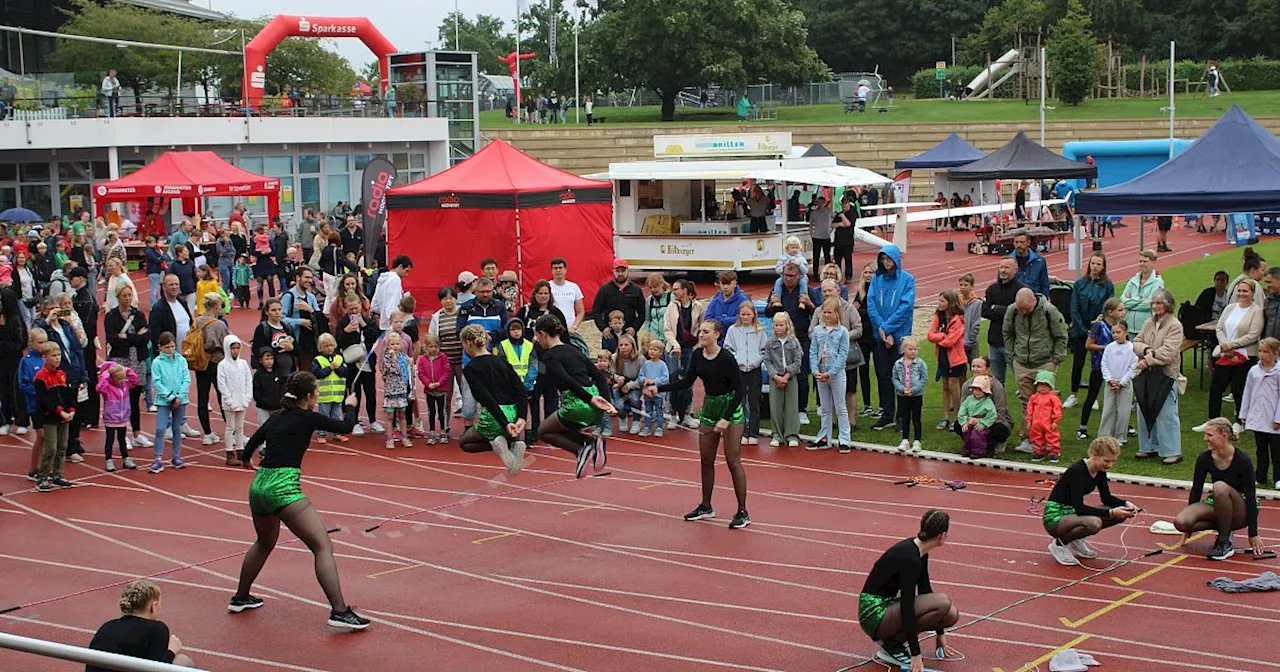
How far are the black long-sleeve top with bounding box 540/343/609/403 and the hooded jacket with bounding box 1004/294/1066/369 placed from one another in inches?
206

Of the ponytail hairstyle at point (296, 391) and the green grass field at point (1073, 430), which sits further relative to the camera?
the green grass field at point (1073, 430)

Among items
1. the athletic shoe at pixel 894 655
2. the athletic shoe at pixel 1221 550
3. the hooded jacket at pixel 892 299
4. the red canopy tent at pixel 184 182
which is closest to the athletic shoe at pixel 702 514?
the athletic shoe at pixel 894 655

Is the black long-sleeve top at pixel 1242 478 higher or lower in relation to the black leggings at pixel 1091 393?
lower

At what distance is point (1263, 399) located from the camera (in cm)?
1253

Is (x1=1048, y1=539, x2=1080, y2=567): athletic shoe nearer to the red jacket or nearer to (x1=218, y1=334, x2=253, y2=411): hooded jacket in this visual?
the red jacket

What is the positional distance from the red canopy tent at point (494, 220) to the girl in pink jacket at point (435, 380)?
851 centimetres

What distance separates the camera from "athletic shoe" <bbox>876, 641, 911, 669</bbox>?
8.59m

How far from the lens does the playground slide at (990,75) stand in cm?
6781

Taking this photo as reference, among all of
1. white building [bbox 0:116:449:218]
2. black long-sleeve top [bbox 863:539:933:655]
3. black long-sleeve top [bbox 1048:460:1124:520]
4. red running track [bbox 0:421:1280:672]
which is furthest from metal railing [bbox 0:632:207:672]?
white building [bbox 0:116:449:218]

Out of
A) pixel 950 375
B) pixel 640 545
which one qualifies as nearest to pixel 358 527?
pixel 640 545

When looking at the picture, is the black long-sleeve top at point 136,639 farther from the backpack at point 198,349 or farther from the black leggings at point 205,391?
the black leggings at point 205,391

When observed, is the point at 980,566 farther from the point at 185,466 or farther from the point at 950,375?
the point at 185,466

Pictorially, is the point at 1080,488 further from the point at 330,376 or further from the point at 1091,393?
the point at 330,376

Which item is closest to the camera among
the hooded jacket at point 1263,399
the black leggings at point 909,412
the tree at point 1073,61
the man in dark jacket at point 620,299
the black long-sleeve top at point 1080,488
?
the black long-sleeve top at point 1080,488
